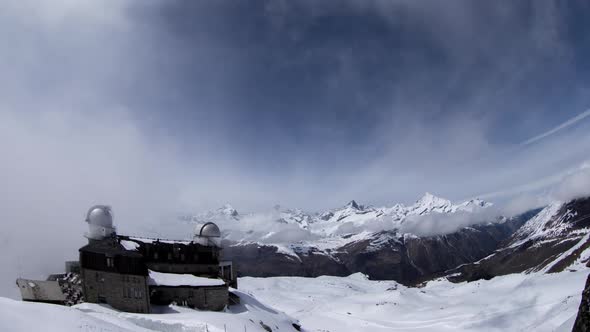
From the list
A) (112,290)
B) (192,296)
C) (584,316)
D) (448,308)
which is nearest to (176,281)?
(192,296)

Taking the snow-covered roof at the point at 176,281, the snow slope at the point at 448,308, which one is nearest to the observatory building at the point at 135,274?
the snow-covered roof at the point at 176,281

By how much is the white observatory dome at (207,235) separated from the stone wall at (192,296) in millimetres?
15395

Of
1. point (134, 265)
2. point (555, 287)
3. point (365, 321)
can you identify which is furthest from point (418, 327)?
point (134, 265)

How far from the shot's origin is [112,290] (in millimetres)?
46375

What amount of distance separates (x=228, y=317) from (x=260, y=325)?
22.3ft

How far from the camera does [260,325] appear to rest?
49.8 m

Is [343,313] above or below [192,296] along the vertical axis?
below

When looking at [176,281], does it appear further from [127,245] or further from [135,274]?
[127,245]

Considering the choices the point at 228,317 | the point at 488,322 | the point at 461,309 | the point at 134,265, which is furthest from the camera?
the point at 461,309

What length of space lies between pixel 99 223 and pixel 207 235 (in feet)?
67.8

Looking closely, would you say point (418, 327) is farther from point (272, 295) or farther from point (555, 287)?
point (272, 295)

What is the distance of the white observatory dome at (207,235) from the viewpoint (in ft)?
227

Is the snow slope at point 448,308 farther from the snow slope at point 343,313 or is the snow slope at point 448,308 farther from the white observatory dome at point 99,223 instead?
the white observatory dome at point 99,223

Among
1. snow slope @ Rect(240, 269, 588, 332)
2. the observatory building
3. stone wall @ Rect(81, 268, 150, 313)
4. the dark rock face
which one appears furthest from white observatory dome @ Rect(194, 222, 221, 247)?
the dark rock face
